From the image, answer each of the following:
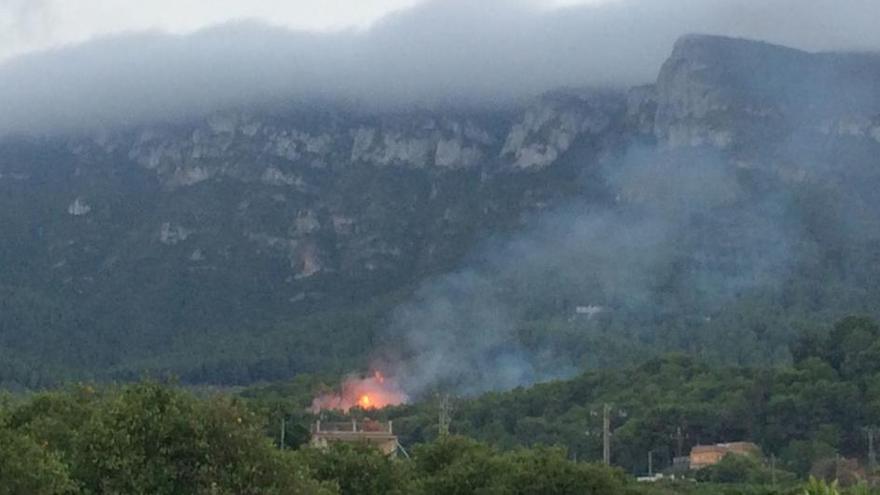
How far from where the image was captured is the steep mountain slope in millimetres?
126438

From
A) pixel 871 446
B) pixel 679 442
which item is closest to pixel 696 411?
pixel 679 442

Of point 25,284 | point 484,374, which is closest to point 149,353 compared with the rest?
point 25,284

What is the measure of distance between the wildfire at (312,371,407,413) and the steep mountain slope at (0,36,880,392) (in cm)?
890

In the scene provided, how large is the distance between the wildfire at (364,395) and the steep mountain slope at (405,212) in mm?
8899

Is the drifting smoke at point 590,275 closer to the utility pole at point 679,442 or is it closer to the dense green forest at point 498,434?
the dense green forest at point 498,434

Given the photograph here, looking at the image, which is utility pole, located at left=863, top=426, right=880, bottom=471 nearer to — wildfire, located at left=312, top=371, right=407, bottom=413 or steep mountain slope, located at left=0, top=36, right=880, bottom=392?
wildfire, located at left=312, top=371, right=407, bottom=413

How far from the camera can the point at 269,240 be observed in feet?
536

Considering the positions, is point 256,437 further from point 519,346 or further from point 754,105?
point 754,105

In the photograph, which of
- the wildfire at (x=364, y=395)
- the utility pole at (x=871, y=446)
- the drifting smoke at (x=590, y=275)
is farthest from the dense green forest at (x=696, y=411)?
the drifting smoke at (x=590, y=275)

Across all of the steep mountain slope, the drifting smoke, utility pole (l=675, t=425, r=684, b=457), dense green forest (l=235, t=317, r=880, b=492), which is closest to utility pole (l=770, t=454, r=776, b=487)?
dense green forest (l=235, t=317, r=880, b=492)

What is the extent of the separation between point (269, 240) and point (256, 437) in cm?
13935

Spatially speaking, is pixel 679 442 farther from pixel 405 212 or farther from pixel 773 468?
pixel 405 212

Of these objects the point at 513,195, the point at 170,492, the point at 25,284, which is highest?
the point at 513,195

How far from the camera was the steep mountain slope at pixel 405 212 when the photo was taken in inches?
4978
